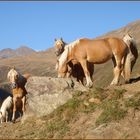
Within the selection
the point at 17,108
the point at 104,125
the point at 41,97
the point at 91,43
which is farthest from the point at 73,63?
the point at 104,125

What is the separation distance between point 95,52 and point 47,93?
3.09m

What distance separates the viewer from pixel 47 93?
18.2m

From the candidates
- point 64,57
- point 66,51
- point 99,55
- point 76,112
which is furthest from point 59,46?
point 76,112

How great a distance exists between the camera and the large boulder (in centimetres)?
1788

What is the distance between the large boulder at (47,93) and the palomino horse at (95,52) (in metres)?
1.44

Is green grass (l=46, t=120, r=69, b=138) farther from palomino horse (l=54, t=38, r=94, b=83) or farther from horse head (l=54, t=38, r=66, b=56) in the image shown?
horse head (l=54, t=38, r=66, b=56)

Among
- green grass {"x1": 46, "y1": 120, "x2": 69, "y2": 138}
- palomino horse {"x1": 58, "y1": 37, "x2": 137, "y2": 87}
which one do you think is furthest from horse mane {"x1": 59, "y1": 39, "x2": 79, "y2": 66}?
green grass {"x1": 46, "y1": 120, "x2": 69, "y2": 138}

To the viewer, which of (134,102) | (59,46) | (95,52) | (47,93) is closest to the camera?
(134,102)

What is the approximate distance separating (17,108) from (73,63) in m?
4.09

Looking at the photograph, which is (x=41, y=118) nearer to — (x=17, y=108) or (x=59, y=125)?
(x=59, y=125)

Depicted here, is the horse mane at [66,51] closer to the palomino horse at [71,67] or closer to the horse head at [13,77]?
the palomino horse at [71,67]

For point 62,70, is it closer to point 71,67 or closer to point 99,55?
point 71,67

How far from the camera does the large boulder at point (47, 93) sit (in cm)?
1788

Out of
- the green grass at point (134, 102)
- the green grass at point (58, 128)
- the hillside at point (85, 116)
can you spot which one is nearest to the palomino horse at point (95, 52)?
the hillside at point (85, 116)
